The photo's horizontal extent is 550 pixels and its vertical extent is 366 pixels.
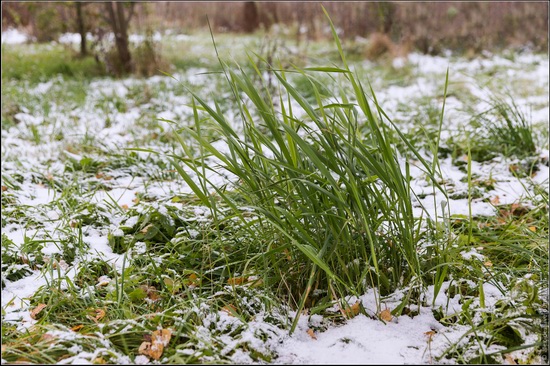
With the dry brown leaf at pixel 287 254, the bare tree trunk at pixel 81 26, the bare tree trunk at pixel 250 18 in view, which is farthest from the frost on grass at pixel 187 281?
the bare tree trunk at pixel 250 18

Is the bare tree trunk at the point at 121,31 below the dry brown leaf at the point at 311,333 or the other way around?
the other way around

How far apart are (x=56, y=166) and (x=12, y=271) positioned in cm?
155

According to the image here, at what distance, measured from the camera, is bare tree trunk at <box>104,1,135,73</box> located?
23.8 feet

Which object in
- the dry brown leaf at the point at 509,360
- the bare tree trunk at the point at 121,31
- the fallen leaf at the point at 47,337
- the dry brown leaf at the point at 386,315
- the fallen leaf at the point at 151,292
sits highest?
the bare tree trunk at the point at 121,31

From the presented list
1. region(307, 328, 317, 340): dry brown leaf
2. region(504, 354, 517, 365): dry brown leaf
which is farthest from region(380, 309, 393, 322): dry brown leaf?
region(504, 354, 517, 365): dry brown leaf

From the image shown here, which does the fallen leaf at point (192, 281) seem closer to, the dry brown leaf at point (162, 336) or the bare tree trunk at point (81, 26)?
the dry brown leaf at point (162, 336)

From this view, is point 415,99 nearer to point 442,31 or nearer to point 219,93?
point 219,93

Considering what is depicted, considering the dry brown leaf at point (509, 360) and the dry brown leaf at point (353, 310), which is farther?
the dry brown leaf at point (353, 310)

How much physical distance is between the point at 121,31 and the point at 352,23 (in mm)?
5309

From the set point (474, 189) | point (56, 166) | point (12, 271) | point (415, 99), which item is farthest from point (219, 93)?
point (12, 271)

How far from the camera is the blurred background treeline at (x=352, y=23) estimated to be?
7896 mm

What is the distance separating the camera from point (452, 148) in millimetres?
3674

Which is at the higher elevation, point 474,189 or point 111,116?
point 111,116

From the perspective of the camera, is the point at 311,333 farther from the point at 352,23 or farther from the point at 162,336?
the point at 352,23
